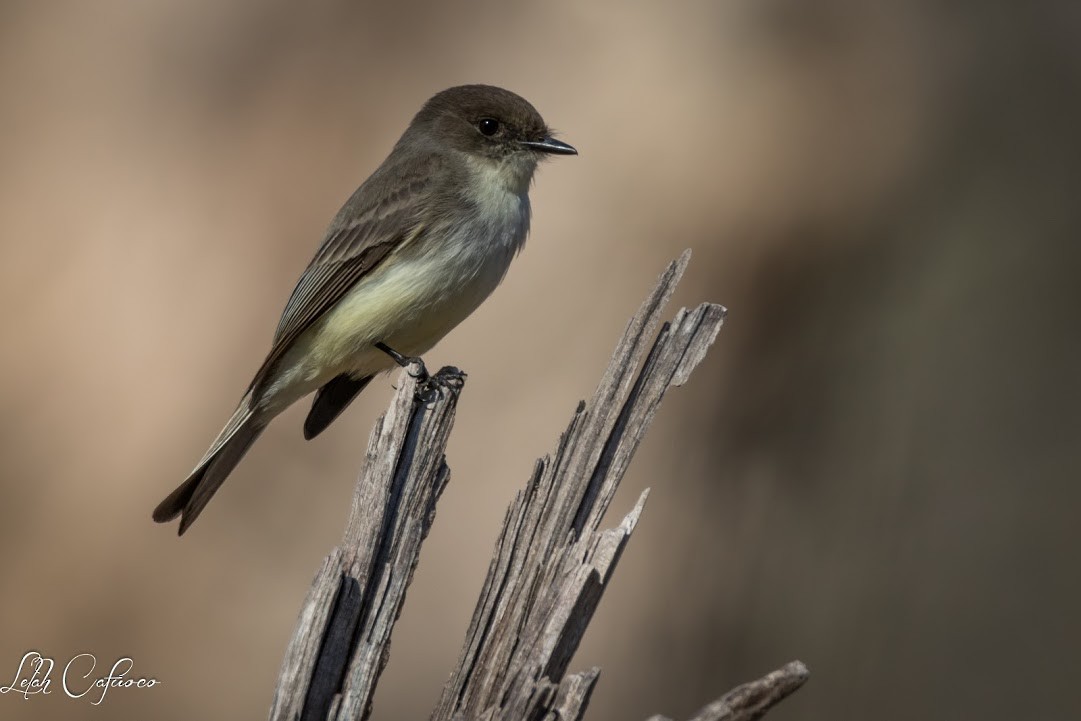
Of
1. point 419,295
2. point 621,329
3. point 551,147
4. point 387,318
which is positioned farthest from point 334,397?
point 621,329

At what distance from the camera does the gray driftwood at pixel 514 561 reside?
3.04 metres

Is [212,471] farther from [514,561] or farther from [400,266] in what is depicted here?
[514,561]

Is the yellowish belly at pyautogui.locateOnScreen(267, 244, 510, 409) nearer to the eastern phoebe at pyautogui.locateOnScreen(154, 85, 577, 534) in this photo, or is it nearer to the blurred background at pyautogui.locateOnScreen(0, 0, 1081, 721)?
the eastern phoebe at pyautogui.locateOnScreen(154, 85, 577, 534)

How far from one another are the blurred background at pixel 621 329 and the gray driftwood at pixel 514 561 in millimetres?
2878

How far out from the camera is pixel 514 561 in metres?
3.26

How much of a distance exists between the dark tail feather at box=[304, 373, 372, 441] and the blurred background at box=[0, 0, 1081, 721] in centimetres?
92

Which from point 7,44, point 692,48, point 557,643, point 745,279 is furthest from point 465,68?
point 557,643

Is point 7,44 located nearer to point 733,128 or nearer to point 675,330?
point 733,128

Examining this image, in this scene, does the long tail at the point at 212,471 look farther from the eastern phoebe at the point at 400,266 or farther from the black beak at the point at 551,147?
the black beak at the point at 551,147

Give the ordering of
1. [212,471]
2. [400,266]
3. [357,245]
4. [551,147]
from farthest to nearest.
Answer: [551,147] → [357,245] → [400,266] → [212,471]

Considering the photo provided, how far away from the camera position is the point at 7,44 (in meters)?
6.95

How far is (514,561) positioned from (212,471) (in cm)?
202

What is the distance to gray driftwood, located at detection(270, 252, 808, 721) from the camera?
9.98ft

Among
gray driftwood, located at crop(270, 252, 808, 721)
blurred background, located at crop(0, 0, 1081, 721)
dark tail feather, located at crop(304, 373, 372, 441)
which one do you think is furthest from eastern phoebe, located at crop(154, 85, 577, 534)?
gray driftwood, located at crop(270, 252, 808, 721)
